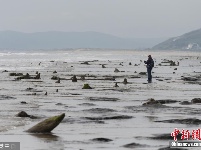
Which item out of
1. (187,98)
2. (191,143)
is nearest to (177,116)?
(191,143)

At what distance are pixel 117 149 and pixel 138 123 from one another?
18.9ft

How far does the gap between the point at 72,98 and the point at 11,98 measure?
346 centimetres

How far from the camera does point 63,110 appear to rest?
26.0 meters

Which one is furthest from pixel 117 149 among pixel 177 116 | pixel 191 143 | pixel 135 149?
pixel 177 116

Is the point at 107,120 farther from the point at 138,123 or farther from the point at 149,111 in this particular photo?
the point at 149,111

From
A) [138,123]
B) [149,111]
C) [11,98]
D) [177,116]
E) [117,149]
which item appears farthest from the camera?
[11,98]

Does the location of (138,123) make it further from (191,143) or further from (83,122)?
(191,143)

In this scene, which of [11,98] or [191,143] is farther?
[11,98]

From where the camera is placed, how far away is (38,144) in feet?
53.9

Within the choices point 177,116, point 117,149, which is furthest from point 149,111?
point 117,149

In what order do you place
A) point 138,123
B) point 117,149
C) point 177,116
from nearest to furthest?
1. point 117,149
2. point 138,123
3. point 177,116

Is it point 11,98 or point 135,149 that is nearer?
point 135,149

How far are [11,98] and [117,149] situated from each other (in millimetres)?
17586

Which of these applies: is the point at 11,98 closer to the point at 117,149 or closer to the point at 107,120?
the point at 107,120
